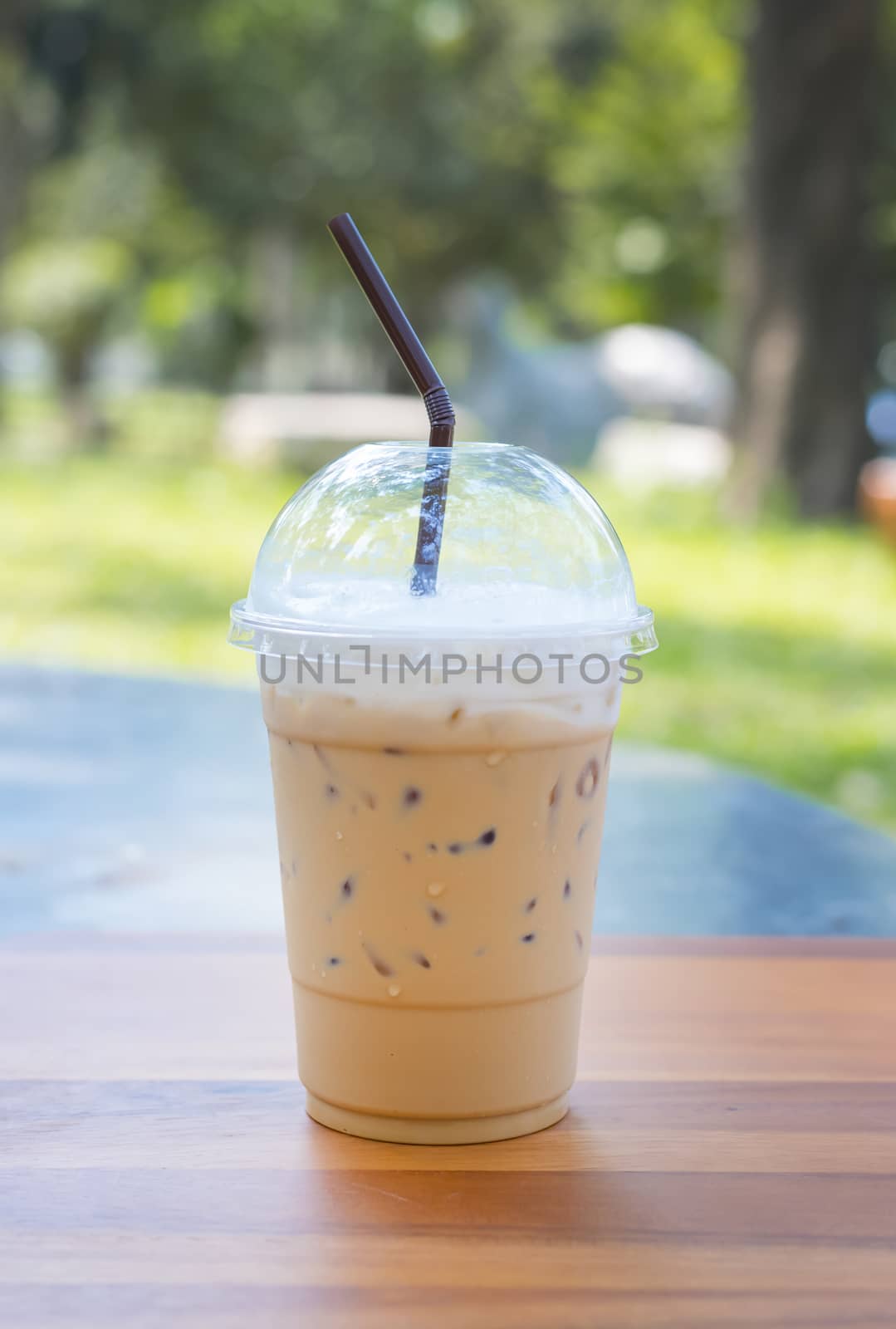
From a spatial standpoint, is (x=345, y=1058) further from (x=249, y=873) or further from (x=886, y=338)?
(x=886, y=338)

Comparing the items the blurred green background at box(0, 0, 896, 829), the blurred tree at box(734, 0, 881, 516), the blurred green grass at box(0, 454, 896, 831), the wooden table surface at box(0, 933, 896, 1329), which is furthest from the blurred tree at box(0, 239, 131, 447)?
the wooden table surface at box(0, 933, 896, 1329)

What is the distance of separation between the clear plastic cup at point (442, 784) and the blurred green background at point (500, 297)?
2.70m

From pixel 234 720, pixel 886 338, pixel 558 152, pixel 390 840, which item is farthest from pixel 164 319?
pixel 390 840

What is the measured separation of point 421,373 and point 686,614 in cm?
448

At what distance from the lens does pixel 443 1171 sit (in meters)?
0.84

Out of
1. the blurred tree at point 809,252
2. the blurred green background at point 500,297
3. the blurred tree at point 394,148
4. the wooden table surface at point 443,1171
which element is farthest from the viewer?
the blurred tree at point 394,148

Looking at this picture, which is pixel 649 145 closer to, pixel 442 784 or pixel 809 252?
pixel 809 252

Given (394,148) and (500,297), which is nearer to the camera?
(500,297)

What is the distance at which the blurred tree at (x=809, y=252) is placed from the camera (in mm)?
6672

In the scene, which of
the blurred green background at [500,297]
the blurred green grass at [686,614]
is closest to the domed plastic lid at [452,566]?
the blurred green grass at [686,614]

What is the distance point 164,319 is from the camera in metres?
18.0

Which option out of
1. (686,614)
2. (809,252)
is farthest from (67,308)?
(686,614)

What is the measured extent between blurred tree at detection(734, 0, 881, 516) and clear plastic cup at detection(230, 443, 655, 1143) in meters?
6.07

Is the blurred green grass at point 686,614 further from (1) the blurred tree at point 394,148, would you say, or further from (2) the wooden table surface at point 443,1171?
(1) the blurred tree at point 394,148
